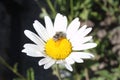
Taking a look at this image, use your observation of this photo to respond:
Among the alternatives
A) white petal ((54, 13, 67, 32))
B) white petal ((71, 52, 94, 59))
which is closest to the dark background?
white petal ((54, 13, 67, 32))

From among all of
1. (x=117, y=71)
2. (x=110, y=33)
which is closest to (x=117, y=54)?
(x=110, y=33)

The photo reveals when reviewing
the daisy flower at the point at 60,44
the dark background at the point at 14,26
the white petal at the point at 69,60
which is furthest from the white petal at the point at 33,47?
the dark background at the point at 14,26

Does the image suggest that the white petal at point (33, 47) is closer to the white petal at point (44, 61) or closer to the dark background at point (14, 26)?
the white petal at point (44, 61)

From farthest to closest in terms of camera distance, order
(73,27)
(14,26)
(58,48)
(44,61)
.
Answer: (14,26) < (73,27) < (58,48) < (44,61)

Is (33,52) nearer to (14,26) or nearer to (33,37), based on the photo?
(33,37)

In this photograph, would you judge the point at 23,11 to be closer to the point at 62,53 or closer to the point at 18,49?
the point at 18,49


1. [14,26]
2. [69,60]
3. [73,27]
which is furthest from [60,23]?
[14,26]

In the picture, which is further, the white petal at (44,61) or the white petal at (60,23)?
the white petal at (60,23)

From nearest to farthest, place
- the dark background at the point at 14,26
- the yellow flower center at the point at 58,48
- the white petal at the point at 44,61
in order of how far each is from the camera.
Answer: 1. the white petal at the point at 44,61
2. the yellow flower center at the point at 58,48
3. the dark background at the point at 14,26
